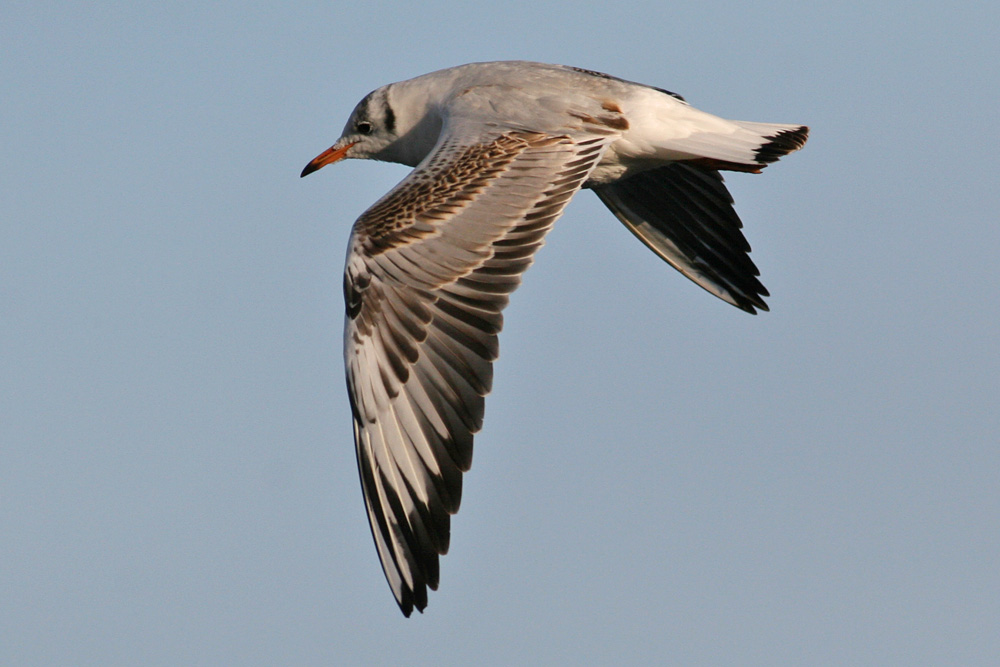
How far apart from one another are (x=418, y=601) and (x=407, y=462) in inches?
32.0

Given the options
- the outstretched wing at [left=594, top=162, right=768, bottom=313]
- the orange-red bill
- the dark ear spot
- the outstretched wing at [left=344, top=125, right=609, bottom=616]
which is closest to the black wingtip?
the outstretched wing at [left=594, top=162, right=768, bottom=313]

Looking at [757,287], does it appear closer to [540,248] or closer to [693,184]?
[693,184]

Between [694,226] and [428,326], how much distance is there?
401 cm

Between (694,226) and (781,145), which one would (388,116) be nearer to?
(694,226)

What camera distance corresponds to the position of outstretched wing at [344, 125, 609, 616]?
891 cm

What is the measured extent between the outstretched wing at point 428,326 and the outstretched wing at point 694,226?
2.68m

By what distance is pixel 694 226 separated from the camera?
494 inches

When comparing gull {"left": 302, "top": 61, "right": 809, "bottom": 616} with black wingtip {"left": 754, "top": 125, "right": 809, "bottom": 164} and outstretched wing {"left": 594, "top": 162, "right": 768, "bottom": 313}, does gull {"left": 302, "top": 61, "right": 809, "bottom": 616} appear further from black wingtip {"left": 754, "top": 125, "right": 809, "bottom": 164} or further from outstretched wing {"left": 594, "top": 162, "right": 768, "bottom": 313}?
outstretched wing {"left": 594, "top": 162, "right": 768, "bottom": 313}

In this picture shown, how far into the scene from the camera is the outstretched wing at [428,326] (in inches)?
351

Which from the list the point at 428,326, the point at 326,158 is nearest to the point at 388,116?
the point at 326,158

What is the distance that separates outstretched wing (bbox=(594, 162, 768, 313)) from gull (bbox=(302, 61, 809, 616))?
1.32ft

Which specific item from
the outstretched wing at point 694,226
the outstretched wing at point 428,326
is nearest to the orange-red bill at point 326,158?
the outstretched wing at point 694,226

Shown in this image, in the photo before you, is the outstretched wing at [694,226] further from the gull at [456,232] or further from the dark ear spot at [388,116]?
the dark ear spot at [388,116]

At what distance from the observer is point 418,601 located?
8.84m
